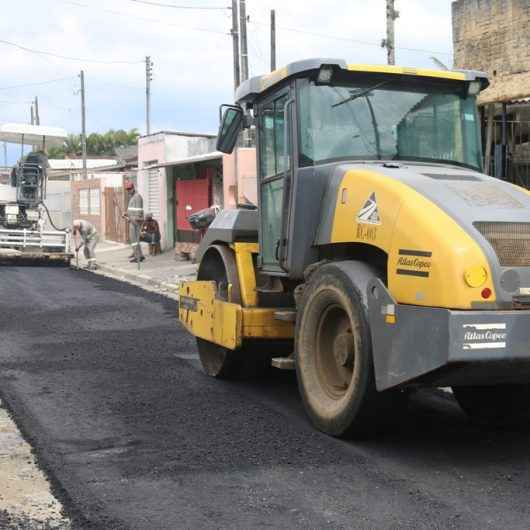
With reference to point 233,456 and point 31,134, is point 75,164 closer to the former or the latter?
point 31,134

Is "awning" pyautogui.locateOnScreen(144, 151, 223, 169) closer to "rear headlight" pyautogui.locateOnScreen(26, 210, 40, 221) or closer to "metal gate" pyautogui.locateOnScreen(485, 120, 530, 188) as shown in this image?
"rear headlight" pyautogui.locateOnScreen(26, 210, 40, 221)

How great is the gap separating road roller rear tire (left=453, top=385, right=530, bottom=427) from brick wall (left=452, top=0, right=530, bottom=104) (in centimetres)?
716

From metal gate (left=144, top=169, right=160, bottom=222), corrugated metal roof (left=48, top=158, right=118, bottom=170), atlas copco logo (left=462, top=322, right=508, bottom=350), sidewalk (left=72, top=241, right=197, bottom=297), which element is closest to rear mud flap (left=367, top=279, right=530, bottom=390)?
atlas copco logo (left=462, top=322, right=508, bottom=350)

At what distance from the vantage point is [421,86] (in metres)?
6.32

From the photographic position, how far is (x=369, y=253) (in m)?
5.51

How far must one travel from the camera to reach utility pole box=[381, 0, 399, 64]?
19.2m

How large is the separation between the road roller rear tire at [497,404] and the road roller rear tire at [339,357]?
893mm

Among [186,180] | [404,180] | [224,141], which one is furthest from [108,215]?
[404,180]

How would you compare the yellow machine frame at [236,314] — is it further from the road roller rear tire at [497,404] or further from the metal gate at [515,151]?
the metal gate at [515,151]

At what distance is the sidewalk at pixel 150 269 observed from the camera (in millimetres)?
17047

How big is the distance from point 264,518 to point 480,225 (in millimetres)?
1962

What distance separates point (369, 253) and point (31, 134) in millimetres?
18172

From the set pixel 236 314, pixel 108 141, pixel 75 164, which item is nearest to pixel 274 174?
pixel 236 314

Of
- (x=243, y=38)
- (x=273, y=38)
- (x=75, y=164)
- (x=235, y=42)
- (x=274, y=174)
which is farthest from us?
(x=75, y=164)
